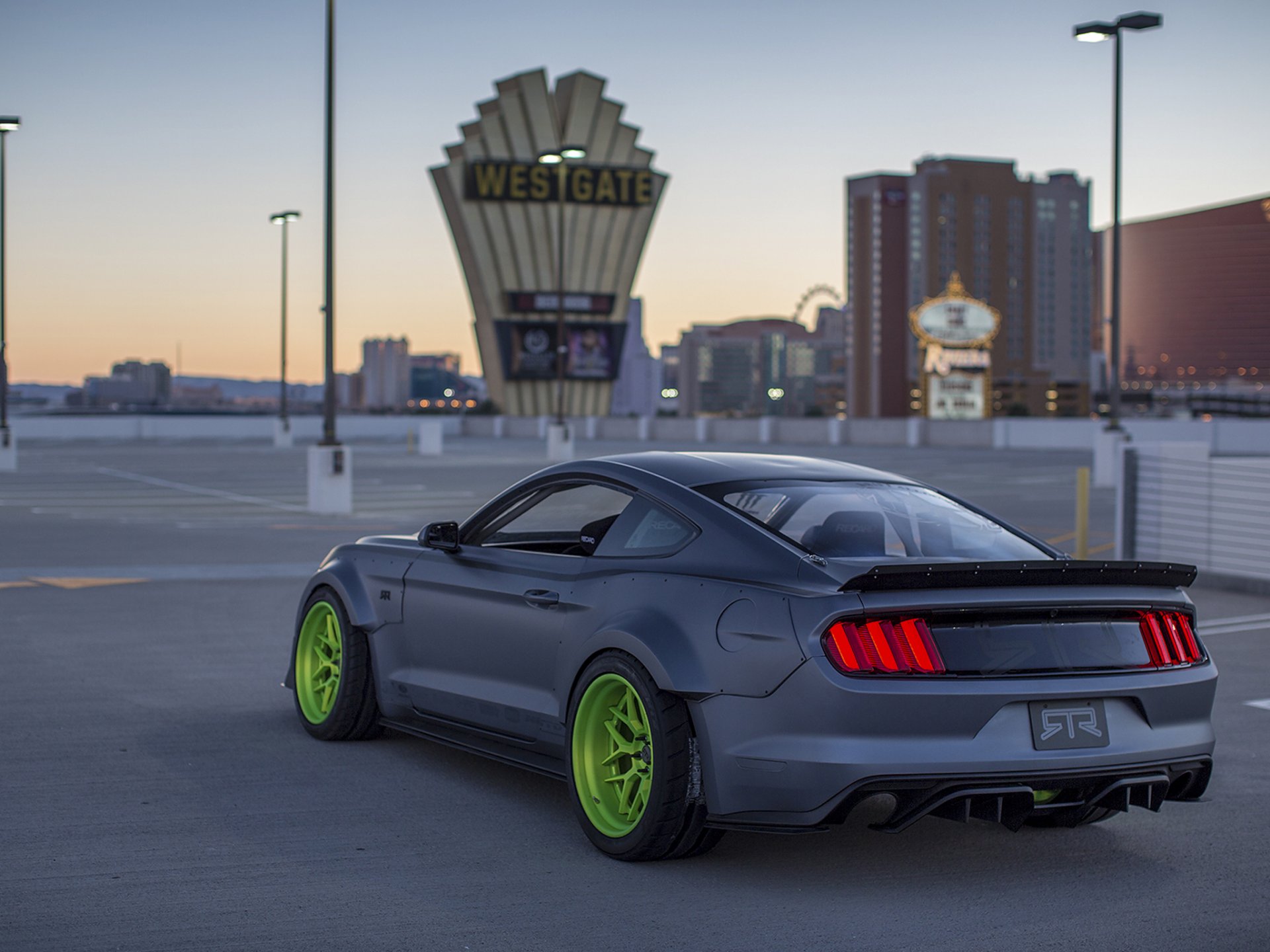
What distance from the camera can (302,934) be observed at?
4.40m

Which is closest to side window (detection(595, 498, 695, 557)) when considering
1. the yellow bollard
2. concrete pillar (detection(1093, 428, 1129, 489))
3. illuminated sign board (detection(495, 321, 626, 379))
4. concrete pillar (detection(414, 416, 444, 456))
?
the yellow bollard

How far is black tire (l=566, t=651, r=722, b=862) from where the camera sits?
4949 millimetres

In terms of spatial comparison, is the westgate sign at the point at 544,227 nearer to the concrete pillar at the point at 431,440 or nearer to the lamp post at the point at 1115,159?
the concrete pillar at the point at 431,440

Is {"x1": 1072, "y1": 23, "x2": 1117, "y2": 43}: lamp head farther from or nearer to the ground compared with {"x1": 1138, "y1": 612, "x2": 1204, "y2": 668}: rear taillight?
farther from the ground

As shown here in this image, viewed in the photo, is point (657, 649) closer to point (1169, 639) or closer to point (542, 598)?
point (542, 598)

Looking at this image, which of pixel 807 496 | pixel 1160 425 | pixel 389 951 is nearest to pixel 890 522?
pixel 807 496

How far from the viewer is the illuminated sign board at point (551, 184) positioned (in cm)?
10456

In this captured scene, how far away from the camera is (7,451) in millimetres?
38375

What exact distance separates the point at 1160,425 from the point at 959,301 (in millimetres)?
51183

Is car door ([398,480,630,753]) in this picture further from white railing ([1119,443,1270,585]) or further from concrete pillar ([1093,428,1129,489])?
concrete pillar ([1093,428,1129,489])

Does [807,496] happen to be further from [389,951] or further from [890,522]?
[389,951]

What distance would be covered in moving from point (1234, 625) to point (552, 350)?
→ 99.9 m

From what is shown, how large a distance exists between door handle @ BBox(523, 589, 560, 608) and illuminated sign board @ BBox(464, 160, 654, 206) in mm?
99337

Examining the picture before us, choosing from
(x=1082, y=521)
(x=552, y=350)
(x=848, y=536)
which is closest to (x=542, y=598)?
(x=848, y=536)
